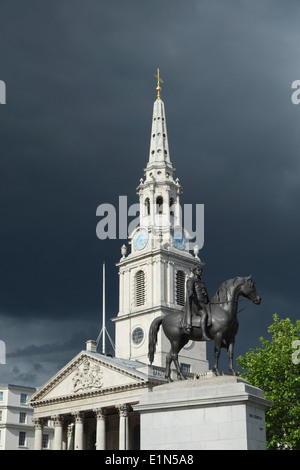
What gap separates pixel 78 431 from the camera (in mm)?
81250

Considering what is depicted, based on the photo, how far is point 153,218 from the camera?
322 feet

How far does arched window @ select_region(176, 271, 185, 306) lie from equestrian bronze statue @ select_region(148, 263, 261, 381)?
225ft

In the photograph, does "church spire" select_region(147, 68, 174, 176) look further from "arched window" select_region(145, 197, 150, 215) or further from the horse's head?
the horse's head

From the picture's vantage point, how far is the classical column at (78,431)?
80.7m

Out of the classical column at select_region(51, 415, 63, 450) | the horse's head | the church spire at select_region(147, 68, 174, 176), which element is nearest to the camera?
the horse's head

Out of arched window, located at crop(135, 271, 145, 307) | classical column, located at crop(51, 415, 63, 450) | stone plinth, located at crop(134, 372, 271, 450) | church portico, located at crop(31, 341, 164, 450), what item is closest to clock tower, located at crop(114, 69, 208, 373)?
arched window, located at crop(135, 271, 145, 307)

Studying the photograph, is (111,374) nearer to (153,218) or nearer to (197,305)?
(153,218)

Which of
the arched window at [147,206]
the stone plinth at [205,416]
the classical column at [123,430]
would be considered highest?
the arched window at [147,206]

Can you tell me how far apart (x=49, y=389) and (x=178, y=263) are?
22.9 metres

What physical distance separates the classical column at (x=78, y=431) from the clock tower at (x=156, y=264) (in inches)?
454

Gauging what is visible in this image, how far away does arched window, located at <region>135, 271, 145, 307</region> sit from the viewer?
94.8 metres

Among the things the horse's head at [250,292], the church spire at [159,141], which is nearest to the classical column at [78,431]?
the church spire at [159,141]

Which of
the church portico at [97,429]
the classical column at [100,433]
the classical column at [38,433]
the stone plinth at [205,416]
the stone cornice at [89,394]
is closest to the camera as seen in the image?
the stone plinth at [205,416]

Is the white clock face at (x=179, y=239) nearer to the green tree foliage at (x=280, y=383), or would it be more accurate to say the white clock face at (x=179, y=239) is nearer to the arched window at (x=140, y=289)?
the arched window at (x=140, y=289)
